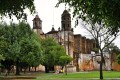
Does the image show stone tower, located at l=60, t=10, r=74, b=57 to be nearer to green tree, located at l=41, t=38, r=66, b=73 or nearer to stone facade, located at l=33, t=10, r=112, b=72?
stone facade, located at l=33, t=10, r=112, b=72

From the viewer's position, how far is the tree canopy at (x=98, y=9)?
12.9 metres

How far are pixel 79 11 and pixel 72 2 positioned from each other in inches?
19.9

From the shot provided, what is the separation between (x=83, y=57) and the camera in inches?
5408

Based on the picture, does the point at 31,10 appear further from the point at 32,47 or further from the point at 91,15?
the point at 32,47

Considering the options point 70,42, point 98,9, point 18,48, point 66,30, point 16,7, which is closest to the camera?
point 16,7

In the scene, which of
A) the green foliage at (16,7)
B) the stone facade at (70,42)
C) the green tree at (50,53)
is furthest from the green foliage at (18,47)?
the green foliage at (16,7)

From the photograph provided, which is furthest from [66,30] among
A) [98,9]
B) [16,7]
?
[16,7]

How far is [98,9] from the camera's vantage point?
13.7 meters

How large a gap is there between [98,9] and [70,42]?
10981 centimetres

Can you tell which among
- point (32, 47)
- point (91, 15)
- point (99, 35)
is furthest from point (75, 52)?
point (91, 15)

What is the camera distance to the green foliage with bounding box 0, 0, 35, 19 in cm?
1122

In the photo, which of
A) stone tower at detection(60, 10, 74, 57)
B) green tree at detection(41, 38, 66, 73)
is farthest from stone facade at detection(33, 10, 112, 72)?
green tree at detection(41, 38, 66, 73)

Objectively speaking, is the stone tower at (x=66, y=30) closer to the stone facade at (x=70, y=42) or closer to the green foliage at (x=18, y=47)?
the stone facade at (x=70, y=42)

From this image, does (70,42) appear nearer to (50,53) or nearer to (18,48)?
(50,53)
